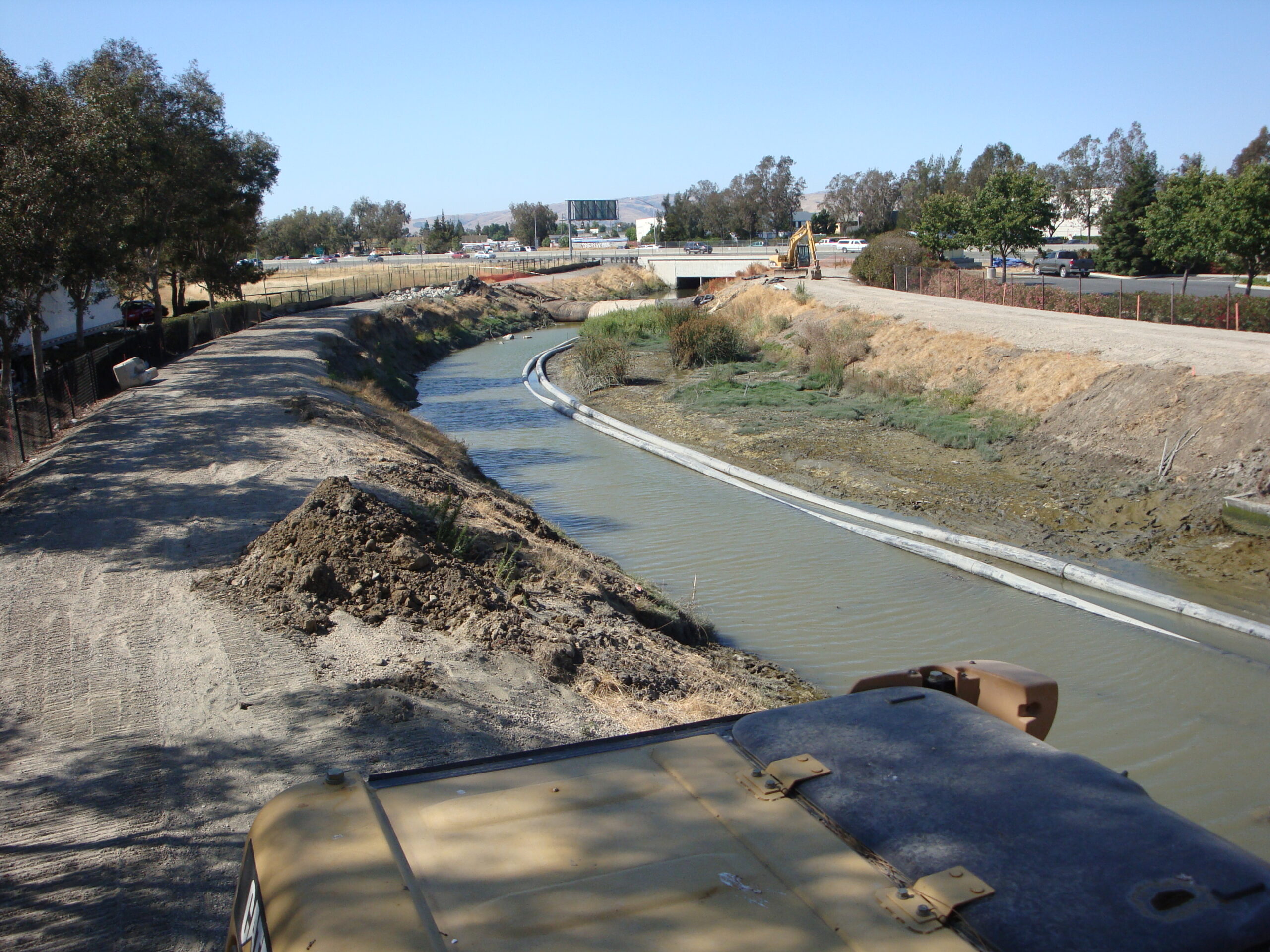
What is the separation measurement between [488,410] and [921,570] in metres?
18.5

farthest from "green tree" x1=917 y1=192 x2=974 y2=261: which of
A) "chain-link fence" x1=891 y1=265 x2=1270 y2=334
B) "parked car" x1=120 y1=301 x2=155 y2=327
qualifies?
"parked car" x1=120 y1=301 x2=155 y2=327

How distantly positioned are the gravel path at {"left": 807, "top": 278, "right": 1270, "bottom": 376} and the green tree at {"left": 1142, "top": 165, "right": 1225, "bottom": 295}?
6.16 meters

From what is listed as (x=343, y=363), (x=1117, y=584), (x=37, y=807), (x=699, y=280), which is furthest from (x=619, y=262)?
(x=37, y=807)

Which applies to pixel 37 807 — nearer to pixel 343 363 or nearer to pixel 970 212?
pixel 343 363

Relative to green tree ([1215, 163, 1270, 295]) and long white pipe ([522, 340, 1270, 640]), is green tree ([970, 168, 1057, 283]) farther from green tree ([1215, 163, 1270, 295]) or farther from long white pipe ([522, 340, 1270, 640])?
long white pipe ([522, 340, 1270, 640])

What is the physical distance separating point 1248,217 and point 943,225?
23.3 metres

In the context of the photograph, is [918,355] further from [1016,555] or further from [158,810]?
[158,810]

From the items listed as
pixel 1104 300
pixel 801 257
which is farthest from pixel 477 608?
pixel 801 257

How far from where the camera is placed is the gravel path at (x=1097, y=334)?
67.8 feet

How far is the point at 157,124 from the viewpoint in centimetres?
2667

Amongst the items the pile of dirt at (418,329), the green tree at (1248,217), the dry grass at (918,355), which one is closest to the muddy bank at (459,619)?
the pile of dirt at (418,329)

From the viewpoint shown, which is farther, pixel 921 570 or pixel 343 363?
pixel 343 363

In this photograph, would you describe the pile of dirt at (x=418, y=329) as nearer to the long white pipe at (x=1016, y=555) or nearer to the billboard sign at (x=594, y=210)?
the long white pipe at (x=1016, y=555)

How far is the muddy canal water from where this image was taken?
8.51 meters
